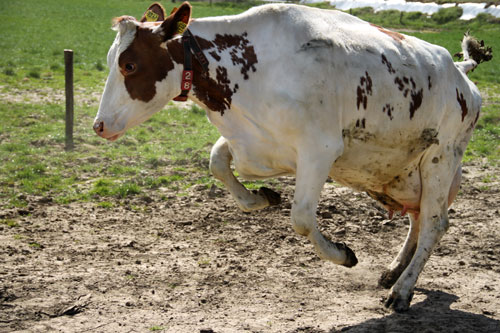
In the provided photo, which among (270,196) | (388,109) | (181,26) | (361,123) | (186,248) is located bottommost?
(186,248)

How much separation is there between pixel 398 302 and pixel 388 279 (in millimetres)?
644

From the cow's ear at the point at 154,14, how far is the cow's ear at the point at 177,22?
0.31m

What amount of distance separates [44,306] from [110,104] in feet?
5.79

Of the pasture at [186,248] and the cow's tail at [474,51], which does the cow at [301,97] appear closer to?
the pasture at [186,248]

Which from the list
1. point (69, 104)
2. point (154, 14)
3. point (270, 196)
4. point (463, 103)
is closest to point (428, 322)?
point (270, 196)

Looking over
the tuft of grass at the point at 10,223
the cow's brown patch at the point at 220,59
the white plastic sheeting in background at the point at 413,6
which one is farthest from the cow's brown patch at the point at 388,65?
the white plastic sheeting in background at the point at 413,6

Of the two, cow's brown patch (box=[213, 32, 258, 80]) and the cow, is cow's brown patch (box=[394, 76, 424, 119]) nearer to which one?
the cow

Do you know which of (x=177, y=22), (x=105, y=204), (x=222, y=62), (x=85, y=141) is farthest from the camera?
(x=85, y=141)

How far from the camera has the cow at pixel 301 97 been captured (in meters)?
4.94

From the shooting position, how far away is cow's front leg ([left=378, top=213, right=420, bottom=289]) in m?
6.09

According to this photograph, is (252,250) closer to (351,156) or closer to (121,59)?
(351,156)

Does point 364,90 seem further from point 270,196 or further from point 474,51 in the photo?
point 474,51

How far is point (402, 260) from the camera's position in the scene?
243 inches

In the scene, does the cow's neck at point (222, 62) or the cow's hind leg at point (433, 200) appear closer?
the cow's neck at point (222, 62)
